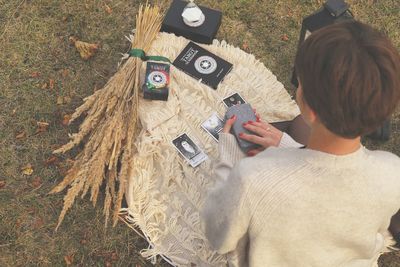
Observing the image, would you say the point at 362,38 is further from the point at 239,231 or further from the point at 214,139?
the point at 214,139

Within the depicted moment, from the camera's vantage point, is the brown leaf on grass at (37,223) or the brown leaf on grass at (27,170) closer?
the brown leaf on grass at (37,223)

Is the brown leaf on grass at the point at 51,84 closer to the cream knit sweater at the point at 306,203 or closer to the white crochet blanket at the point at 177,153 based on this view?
the white crochet blanket at the point at 177,153

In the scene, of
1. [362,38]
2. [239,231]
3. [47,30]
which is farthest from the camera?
[47,30]

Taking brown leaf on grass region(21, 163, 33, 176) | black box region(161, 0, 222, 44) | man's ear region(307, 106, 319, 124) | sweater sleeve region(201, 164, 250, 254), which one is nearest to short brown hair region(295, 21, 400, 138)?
man's ear region(307, 106, 319, 124)

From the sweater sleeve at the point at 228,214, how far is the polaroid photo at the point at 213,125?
114 cm

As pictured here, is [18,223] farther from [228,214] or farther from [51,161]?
[228,214]

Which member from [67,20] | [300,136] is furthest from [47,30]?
[300,136]

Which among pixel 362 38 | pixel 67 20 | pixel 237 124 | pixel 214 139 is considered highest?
pixel 362 38

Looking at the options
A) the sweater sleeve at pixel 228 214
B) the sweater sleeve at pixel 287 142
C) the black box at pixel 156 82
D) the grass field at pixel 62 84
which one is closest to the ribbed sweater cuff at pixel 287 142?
the sweater sleeve at pixel 287 142

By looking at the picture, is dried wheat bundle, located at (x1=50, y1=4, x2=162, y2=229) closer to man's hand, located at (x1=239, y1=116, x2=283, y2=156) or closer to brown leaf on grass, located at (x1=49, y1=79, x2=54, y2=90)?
brown leaf on grass, located at (x1=49, y1=79, x2=54, y2=90)

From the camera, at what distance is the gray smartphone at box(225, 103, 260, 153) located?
2881mm

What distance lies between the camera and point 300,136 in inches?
123

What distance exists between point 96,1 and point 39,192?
1776mm

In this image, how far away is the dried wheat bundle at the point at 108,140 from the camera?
3.01 metres
